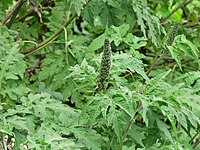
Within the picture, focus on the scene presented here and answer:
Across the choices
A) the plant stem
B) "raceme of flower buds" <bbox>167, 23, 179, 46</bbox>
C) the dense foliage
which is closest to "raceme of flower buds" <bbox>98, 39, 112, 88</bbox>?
the dense foliage

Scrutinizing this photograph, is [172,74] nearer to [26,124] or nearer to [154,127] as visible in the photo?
[154,127]

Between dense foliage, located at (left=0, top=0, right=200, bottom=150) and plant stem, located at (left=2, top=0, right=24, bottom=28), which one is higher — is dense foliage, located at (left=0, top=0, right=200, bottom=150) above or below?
below

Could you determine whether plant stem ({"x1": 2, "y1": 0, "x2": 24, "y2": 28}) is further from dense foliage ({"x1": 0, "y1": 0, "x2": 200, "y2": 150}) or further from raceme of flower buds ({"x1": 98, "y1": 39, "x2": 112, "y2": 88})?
raceme of flower buds ({"x1": 98, "y1": 39, "x2": 112, "y2": 88})

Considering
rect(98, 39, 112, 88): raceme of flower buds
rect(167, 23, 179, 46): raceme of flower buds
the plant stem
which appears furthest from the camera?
the plant stem

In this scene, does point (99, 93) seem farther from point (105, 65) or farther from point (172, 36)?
→ point (172, 36)

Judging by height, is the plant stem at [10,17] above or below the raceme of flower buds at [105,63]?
above

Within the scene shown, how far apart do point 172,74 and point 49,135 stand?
59.7 inches

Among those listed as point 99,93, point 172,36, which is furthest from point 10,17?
point 99,93

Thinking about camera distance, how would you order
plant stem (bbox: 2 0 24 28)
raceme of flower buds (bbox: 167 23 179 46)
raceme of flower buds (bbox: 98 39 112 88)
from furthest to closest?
plant stem (bbox: 2 0 24 28) < raceme of flower buds (bbox: 167 23 179 46) < raceme of flower buds (bbox: 98 39 112 88)

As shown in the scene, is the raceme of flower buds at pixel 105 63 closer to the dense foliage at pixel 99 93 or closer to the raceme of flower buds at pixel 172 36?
the dense foliage at pixel 99 93

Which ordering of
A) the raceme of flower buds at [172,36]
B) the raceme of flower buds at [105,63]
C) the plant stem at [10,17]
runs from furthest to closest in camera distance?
the plant stem at [10,17], the raceme of flower buds at [172,36], the raceme of flower buds at [105,63]

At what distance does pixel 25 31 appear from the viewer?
10.9 feet

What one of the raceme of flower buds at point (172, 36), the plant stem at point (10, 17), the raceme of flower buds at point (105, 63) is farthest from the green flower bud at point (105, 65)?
the plant stem at point (10, 17)

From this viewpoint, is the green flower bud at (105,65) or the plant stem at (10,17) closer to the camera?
the green flower bud at (105,65)
